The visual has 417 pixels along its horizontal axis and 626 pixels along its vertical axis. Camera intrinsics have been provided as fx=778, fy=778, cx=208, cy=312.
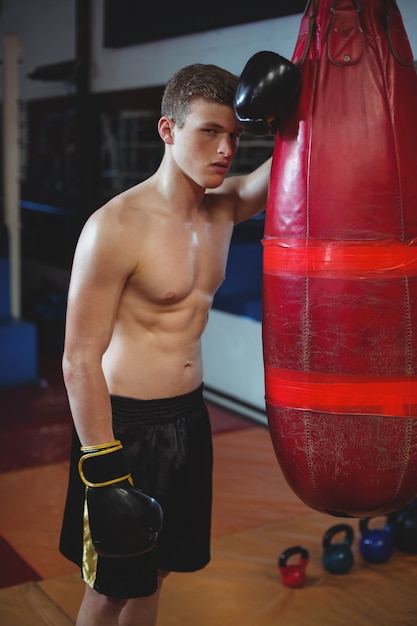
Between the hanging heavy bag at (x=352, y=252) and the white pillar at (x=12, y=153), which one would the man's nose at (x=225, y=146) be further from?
the white pillar at (x=12, y=153)

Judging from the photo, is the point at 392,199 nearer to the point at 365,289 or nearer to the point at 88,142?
the point at 365,289

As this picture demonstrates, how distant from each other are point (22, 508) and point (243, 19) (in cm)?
273

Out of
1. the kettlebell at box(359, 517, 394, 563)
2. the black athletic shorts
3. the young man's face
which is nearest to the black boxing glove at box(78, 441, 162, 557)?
the black athletic shorts

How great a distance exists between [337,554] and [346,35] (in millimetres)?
1811

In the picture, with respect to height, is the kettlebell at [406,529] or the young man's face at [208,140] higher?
the young man's face at [208,140]

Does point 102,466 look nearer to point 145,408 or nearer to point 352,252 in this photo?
point 145,408

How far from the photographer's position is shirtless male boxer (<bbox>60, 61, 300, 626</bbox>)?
5.49ft

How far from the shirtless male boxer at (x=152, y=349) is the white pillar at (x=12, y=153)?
11.8 ft

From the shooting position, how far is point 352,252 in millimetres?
1522

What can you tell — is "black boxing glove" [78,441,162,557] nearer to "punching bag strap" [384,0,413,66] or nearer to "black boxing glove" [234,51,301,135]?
"black boxing glove" [234,51,301,135]

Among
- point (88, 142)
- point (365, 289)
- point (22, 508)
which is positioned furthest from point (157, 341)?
point (88, 142)

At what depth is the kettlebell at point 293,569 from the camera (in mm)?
2607

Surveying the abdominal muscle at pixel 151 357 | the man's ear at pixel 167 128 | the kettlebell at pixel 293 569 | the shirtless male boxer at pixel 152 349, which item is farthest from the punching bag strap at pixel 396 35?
the kettlebell at pixel 293 569

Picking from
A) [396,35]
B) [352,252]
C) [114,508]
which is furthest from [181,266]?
[396,35]
